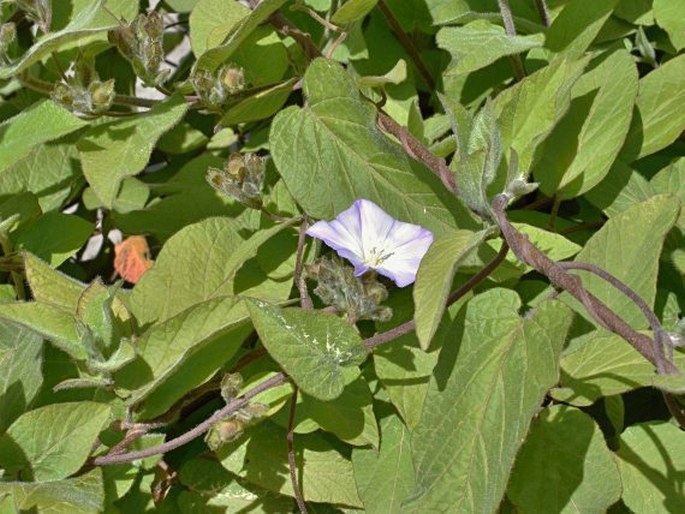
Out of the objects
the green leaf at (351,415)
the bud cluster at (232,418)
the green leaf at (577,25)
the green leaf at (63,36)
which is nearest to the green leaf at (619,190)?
the green leaf at (577,25)

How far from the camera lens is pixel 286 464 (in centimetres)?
106

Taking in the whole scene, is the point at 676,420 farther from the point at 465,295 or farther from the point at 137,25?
the point at 137,25

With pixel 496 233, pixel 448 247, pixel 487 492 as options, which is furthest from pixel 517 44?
pixel 487 492

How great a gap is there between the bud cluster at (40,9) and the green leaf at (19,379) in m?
0.33

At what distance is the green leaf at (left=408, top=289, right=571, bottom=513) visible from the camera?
0.83 metres

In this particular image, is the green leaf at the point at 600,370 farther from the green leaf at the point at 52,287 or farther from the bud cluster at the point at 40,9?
the bud cluster at the point at 40,9

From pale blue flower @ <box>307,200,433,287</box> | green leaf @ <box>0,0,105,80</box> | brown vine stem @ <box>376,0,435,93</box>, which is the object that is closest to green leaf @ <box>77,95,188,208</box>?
green leaf @ <box>0,0,105,80</box>

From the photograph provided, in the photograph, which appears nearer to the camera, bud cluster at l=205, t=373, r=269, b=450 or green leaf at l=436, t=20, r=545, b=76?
bud cluster at l=205, t=373, r=269, b=450

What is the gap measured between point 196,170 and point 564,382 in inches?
22.7

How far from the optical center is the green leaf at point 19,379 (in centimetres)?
102

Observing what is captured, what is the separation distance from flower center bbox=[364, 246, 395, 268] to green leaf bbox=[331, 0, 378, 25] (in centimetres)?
28

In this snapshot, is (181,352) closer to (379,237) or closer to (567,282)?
(379,237)

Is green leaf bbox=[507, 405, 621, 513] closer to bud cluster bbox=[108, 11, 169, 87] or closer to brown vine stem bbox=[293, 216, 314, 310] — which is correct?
brown vine stem bbox=[293, 216, 314, 310]

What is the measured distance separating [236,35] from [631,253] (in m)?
0.45
